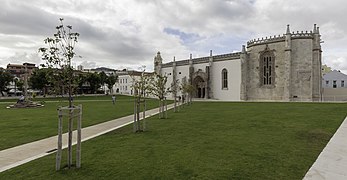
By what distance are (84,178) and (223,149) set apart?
13.8 ft

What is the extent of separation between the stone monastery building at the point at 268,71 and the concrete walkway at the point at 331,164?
34605mm

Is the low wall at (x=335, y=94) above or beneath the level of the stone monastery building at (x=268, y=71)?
beneath

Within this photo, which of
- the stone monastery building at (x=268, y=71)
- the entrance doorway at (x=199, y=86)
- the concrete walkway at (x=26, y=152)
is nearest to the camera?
the concrete walkway at (x=26, y=152)

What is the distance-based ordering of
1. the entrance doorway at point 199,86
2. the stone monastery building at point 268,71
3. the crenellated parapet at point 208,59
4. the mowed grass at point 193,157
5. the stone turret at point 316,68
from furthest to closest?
the entrance doorway at point 199,86, the crenellated parapet at point 208,59, the stone monastery building at point 268,71, the stone turret at point 316,68, the mowed grass at point 193,157

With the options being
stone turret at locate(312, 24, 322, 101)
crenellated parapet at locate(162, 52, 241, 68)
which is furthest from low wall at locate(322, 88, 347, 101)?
crenellated parapet at locate(162, 52, 241, 68)

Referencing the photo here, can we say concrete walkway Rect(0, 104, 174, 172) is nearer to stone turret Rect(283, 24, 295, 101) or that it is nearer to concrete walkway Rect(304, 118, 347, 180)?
concrete walkway Rect(304, 118, 347, 180)

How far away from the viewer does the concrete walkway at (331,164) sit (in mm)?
5242

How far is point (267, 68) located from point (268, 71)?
59 cm

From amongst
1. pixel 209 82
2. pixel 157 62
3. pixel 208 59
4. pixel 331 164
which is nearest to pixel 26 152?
pixel 331 164

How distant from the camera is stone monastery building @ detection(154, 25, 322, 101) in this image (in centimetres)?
3953

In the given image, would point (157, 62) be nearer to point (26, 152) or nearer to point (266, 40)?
point (266, 40)

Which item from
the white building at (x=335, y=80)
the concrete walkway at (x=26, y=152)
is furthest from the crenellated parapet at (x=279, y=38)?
the concrete walkway at (x=26, y=152)

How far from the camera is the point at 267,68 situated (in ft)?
144

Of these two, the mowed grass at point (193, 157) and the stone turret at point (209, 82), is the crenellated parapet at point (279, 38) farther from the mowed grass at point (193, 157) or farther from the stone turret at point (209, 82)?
the mowed grass at point (193, 157)
